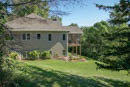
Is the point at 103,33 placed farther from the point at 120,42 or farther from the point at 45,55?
the point at 45,55

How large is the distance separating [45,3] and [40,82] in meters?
3.09

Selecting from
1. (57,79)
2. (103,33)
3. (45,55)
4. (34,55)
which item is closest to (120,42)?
(103,33)

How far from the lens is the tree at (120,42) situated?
23.0 ft

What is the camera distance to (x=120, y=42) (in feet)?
25.8

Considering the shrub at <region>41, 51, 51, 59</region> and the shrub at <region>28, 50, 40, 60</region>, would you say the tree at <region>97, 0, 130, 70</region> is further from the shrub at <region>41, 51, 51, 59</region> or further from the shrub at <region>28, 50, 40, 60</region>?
the shrub at <region>28, 50, 40, 60</region>

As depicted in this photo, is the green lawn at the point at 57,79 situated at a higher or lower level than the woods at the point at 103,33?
Answer: lower

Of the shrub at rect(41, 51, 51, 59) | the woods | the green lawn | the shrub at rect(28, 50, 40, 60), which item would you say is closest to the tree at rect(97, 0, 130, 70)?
the woods

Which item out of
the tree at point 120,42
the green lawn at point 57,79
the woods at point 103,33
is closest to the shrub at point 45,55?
the green lawn at point 57,79

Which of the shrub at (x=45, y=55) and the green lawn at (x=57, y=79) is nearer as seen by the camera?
the green lawn at (x=57, y=79)

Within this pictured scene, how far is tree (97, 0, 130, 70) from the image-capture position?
7.00 m

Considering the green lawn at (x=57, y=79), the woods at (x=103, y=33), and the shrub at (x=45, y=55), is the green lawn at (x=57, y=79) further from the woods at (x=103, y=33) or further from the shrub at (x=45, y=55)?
the shrub at (x=45, y=55)

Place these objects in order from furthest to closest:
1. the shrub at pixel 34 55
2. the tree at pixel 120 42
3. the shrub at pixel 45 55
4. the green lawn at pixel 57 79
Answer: the shrub at pixel 45 55 < the shrub at pixel 34 55 < the tree at pixel 120 42 < the green lawn at pixel 57 79

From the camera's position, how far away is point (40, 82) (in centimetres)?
470

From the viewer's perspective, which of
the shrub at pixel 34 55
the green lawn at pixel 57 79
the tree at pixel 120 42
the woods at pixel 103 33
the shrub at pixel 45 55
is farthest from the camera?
the shrub at pixel 45 55
